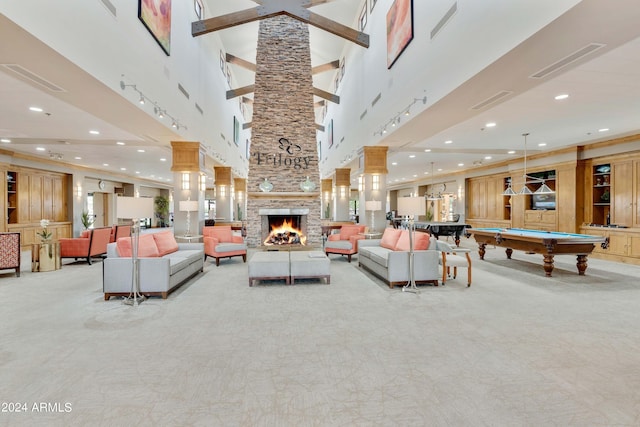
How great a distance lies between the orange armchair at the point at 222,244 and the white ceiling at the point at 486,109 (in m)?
2.63

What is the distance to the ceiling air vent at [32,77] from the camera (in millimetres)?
3930

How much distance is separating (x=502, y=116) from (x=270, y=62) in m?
6.66

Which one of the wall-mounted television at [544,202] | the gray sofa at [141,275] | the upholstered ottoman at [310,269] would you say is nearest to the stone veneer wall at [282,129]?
the upholstered ottoman at [310,269]

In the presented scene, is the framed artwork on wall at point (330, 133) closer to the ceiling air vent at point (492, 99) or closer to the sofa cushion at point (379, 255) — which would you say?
the sofa cushion at point (379, 255)

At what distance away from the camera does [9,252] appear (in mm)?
6113

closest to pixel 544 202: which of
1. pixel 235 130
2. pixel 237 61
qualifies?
pixel 237 61

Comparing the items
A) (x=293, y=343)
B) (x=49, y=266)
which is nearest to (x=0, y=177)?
(x=49, y=266)

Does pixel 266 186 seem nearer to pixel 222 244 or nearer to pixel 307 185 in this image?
pixel 307 185

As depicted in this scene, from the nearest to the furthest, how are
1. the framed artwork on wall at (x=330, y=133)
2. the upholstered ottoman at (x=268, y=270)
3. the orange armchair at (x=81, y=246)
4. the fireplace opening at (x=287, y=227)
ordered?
1. the upholstered ottoman at (x=268, y=270)
2. the orange armchair at (x=81, y=246)
3. the fireplace opening at (x=287, y=227)
4. the framed artwork on wall at (x=330, y=133)

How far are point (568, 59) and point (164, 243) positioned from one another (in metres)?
6.82

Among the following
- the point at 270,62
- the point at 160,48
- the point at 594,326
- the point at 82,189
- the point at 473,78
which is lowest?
the point at 594,326

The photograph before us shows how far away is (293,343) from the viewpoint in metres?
3.08

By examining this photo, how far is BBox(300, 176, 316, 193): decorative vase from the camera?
9281 millimetres

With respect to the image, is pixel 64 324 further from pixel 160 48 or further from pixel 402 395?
pixel 160 48
